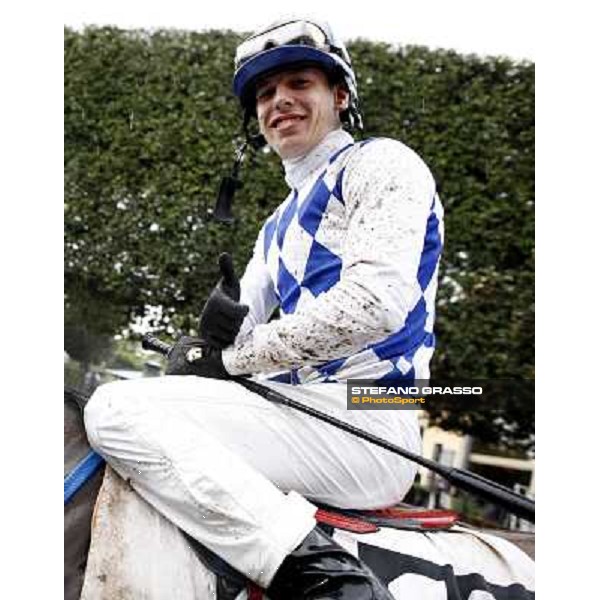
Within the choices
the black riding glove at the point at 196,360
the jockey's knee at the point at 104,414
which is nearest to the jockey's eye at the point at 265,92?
the black riding glove at the point at 196,360

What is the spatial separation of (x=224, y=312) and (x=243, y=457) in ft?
0.86

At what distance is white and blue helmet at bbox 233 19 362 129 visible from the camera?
1435mm

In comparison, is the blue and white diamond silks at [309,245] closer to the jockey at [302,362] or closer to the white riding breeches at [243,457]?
the jockey at [302,362]

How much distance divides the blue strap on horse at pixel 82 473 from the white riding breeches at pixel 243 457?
3 centimetres

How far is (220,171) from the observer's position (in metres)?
2.91

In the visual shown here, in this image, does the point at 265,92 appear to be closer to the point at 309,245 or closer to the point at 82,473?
the point at 309,245

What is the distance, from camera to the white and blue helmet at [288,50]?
143cm

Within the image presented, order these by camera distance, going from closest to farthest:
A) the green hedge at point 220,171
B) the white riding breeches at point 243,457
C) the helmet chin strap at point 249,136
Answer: the white riding breeches at point 243,457, the helmet chin strap at point 249,136, the green hedge at point 220,171

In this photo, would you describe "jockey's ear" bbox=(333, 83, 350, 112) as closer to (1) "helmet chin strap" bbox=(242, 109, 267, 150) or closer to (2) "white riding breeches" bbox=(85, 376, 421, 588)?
(1) "helmet chin strap" bbox=(242, 109, 267, 150)

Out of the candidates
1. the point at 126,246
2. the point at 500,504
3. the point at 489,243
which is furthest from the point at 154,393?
the point at 489,243

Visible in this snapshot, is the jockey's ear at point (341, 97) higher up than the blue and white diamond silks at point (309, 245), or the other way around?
the jockey's ear at point (341, 97)
